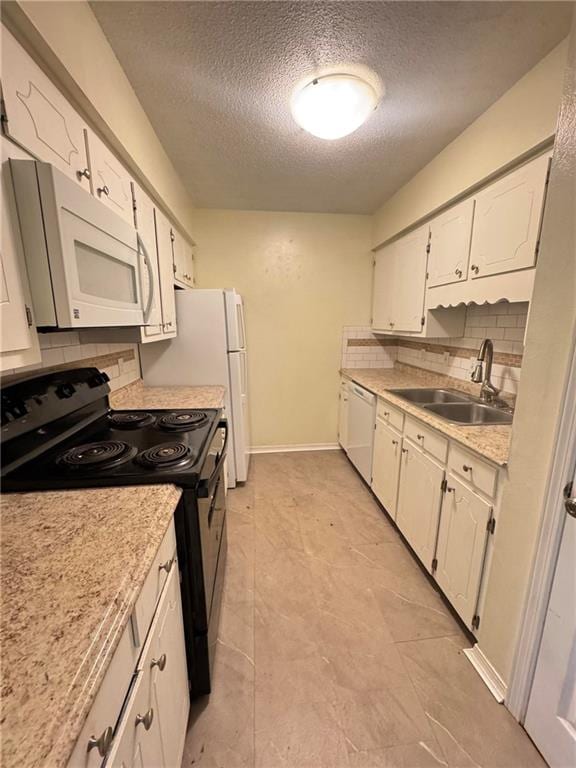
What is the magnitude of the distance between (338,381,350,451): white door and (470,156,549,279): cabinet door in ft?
5.52

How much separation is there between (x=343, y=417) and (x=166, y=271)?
2.16 m

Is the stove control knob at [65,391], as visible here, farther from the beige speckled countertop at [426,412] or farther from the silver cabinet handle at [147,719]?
the beige speckled countertop at [426,412]

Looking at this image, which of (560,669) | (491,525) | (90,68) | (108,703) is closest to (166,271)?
(90,68)

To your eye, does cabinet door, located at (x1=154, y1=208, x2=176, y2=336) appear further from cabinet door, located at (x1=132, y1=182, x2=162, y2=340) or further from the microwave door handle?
the microwave door handle

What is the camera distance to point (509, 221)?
1577 millimetres

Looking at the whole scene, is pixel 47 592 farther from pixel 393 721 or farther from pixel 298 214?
pixel 298 214

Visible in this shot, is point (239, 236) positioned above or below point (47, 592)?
above

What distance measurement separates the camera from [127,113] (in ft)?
4.84

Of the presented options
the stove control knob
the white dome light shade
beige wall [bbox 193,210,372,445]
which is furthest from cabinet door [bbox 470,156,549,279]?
the stove control knob

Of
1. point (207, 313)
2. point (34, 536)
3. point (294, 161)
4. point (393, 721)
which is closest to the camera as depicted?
point (34, 536)

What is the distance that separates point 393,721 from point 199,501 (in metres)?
1.10

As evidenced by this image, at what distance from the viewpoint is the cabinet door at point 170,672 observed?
0.79m

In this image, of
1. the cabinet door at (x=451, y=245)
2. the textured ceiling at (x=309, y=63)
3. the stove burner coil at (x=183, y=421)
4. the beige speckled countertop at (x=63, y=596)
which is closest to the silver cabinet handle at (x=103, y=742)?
the beige speckled countertop at (x=63, y=596)

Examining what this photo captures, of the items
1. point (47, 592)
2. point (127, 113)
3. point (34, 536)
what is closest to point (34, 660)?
point (47, 592)
